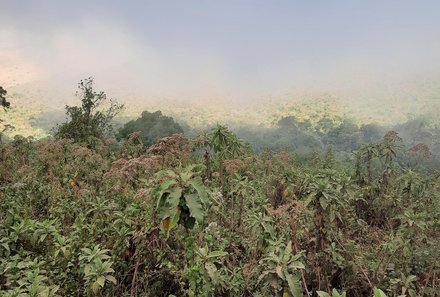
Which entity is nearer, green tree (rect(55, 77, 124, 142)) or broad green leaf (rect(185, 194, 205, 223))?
broad green leaf (rect(185, 194, 205, 223))

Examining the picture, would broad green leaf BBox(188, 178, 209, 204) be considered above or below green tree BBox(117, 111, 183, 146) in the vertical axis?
above

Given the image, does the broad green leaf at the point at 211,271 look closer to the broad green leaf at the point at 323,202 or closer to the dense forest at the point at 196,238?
the dense forest at the point at 196,238

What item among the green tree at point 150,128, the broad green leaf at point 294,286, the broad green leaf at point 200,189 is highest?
the broad green leaf at point 200,189

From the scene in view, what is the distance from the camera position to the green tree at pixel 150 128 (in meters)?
25.8

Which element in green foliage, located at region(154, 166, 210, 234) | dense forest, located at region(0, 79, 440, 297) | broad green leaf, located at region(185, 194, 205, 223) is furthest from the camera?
dense forest, located at region(0, 79, 440, 297)

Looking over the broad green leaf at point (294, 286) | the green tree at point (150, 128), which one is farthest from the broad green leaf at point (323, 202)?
the green tree at point (150, 128)

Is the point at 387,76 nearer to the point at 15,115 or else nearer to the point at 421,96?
the point at 421,96

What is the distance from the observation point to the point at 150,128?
27.0 m

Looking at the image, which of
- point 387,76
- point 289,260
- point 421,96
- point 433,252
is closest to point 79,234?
point 289,260

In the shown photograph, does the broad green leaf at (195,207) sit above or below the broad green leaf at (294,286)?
above

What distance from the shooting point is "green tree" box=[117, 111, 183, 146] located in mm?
25764

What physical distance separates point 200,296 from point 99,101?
15.8 m

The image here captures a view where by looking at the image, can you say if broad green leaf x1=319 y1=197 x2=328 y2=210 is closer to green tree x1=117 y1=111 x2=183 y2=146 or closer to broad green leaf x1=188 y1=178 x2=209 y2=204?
broad green leaf x1=188 y1=178 x2=209 y2=204

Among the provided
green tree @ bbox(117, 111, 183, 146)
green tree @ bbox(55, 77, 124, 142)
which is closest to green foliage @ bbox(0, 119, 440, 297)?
green tree @ bbox(55, 77, 124, 142)
